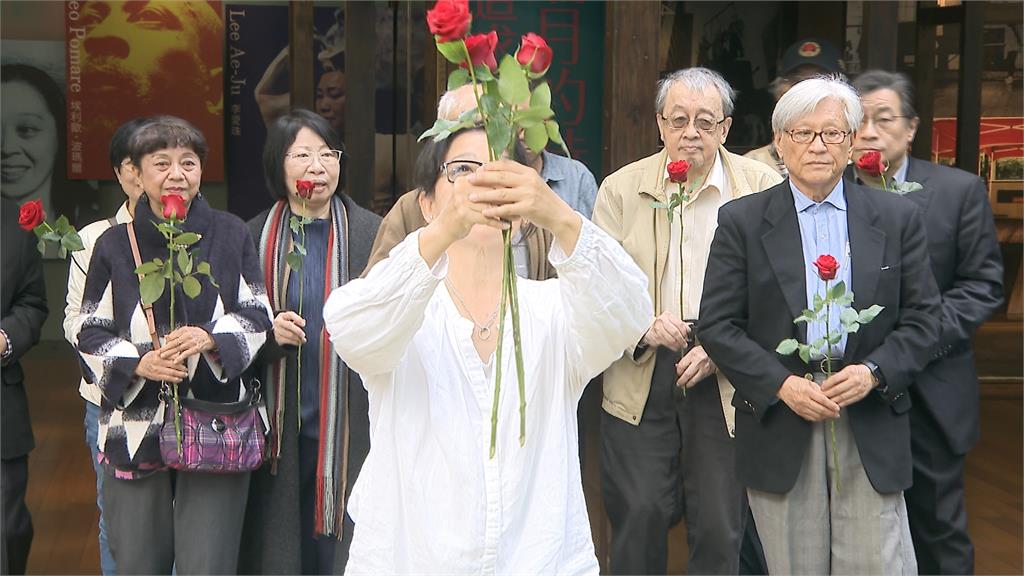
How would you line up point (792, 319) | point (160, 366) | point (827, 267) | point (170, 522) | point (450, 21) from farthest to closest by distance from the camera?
point (170, 522)
point (160, 366)
point (792, 319)
point (827, 267)
point (450, 21)

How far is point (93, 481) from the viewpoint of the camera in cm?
625

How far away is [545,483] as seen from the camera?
234 centimetres

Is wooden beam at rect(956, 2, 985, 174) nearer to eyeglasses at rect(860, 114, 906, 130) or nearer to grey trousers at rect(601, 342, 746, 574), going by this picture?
eyeglasses at rect(860, 114, 906, 130)

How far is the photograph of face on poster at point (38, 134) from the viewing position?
8633 millimetres

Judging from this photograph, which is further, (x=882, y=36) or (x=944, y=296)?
(x=882, y=36)

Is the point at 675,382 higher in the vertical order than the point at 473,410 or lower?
lower

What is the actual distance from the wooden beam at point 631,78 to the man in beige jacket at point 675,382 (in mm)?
565

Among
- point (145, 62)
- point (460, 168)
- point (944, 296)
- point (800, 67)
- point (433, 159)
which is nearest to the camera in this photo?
point (460, 168)

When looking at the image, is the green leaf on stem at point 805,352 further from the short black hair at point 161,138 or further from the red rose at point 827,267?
the short black hair at point 161,138

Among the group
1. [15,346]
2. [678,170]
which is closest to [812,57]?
[678,170]

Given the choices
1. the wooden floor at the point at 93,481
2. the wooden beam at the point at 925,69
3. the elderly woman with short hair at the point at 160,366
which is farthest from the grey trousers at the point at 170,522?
the wooden beam at the point at 925,69

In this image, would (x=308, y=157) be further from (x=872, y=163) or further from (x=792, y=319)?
(x=872, y=163)

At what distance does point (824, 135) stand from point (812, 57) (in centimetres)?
126

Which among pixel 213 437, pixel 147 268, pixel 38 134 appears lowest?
pixel 213 437
